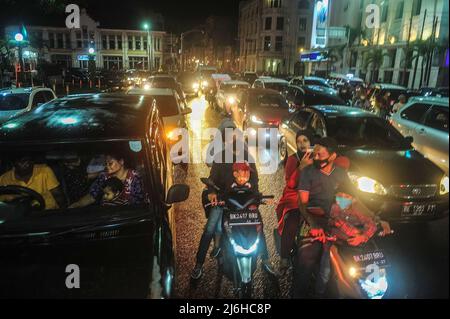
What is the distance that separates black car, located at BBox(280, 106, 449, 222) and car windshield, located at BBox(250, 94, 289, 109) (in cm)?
585

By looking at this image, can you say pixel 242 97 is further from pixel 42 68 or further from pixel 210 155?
pixel 42 68

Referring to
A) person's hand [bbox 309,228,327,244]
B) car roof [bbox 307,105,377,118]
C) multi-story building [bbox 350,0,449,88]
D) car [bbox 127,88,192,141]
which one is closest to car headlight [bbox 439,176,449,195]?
car roof [bbox 307,105,377,118]

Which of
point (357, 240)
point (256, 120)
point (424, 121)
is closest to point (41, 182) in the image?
point (357, 240)

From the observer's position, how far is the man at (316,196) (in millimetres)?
3871

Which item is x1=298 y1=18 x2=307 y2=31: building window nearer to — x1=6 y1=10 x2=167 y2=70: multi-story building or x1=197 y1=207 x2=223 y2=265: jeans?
x1=6 y1=10 x2=167 y2=70: multi-story building

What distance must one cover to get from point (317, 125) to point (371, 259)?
493 centimetres

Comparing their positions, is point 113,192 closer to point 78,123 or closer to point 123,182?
point 123,182

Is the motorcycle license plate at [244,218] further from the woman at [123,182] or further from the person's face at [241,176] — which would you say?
the woman at [123,182]

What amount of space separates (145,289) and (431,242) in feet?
6.15

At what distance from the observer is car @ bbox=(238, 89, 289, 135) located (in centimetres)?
1220

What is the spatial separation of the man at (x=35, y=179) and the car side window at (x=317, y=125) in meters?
5.45

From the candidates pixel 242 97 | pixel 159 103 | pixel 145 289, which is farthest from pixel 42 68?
pixel 145 289

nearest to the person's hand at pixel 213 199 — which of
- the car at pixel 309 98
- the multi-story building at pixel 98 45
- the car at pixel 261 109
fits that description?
the car at pixel 261 109

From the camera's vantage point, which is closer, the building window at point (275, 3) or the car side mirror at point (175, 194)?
the car side mirror at point (175, 194)
